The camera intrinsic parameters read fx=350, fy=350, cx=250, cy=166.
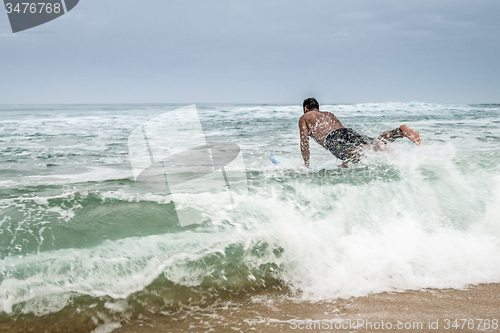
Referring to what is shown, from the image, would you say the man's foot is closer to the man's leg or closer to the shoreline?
the man's leg

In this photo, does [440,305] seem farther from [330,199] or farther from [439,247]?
[330,199]

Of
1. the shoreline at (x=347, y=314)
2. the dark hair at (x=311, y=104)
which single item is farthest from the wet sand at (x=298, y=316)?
the dark hair at (x=311, y=104)

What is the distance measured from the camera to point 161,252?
2965mm

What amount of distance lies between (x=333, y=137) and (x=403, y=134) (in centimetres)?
115

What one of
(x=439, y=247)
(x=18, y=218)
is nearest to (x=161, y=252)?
(x=18, y=218)

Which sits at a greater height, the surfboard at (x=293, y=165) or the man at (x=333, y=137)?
the man at (x=333, y=137)

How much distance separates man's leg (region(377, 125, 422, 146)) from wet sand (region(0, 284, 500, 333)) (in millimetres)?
2499

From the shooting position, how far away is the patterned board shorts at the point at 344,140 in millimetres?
5562

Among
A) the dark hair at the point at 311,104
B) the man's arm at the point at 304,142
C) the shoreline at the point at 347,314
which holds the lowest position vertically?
the shoreline at the point at 347,314

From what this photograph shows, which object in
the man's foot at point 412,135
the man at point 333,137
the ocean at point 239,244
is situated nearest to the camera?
the ocean at point 239,244

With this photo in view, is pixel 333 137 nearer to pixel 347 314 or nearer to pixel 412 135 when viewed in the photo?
pixel 412 135

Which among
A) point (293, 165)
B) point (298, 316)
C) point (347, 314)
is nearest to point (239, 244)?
point (298, 316)

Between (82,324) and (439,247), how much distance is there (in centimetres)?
301

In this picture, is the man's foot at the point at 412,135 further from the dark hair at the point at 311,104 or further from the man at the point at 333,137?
the dark hair at the point at 311,104
